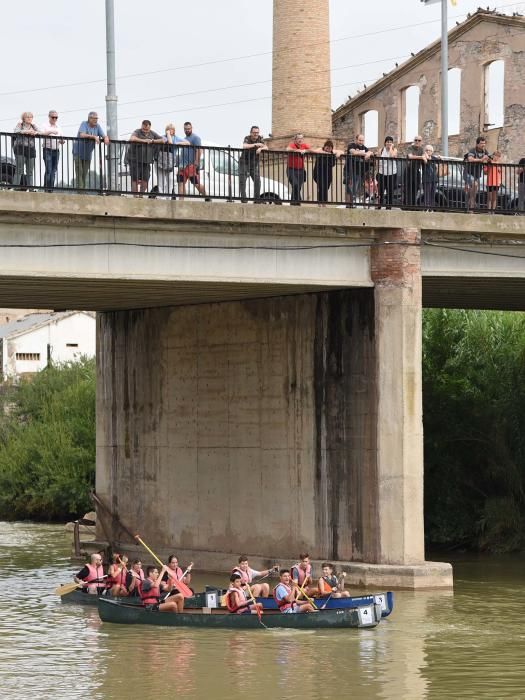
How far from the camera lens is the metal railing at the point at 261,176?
88.2 feet

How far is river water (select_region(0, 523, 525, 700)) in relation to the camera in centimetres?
2084

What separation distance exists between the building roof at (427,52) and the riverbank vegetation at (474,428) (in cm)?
2394

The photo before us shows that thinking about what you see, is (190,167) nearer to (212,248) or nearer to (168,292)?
(212,248)

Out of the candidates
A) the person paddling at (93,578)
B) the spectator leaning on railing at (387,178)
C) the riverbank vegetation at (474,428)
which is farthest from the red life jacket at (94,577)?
the riverbank vegetation at (474,428)

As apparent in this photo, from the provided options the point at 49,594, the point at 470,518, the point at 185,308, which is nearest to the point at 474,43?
the point at 470,518

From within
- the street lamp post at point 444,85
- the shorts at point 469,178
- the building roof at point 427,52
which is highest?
the building roof at point 427,52

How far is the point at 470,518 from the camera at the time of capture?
40.4 metres

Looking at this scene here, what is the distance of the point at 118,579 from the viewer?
28.8 metres

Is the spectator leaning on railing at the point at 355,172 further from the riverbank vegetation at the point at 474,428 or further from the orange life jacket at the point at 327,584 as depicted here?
the riverbank vegetation at the point at 474,428

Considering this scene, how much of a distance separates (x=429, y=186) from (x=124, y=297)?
682cm

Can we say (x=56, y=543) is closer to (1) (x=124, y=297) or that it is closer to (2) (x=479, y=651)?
(1) (x=124, y=297)

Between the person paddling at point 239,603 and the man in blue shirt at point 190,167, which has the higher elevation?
the man in blue shirt at point 190,167

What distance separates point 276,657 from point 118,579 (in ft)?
20.4

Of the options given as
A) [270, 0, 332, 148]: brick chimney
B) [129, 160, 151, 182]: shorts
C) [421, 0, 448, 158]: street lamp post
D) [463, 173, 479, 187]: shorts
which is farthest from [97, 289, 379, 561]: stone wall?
[270, 0, 332, 148]: brick chimney
